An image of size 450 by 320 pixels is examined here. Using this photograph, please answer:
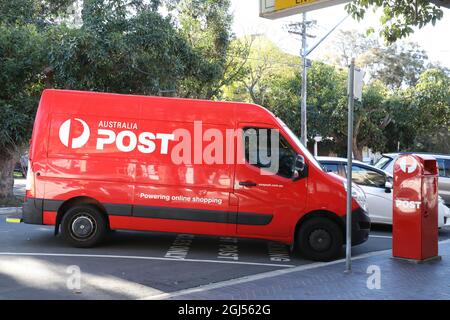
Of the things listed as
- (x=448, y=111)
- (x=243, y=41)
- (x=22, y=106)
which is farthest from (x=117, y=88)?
(x=448, y=111)

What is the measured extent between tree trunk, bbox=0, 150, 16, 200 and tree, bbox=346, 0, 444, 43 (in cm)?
1069

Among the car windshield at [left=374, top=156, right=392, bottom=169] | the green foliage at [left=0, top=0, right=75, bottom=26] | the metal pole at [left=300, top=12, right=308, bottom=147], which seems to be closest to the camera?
the car windshield at [left=374, top=156, right=392, bottom=169]

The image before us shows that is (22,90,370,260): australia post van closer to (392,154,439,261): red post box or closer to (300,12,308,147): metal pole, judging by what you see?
(392,154,439,261): red post box

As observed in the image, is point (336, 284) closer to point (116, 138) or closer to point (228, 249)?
point (228, 249)

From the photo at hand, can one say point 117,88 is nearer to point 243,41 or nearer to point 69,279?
point 69,279

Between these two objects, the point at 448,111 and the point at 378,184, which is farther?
the point at 448,111

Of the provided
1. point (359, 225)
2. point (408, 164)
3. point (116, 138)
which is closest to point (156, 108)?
point (116, 138)

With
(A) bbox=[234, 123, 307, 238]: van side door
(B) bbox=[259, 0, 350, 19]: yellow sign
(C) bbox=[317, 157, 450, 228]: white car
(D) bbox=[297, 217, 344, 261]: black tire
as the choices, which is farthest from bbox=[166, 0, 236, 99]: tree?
(B) bbox=[259, 0, 350, 19]: yellow sign

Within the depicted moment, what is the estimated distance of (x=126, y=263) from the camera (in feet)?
24.5

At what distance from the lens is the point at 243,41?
30.7m

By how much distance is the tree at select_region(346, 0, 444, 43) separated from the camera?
7673 millimetres
